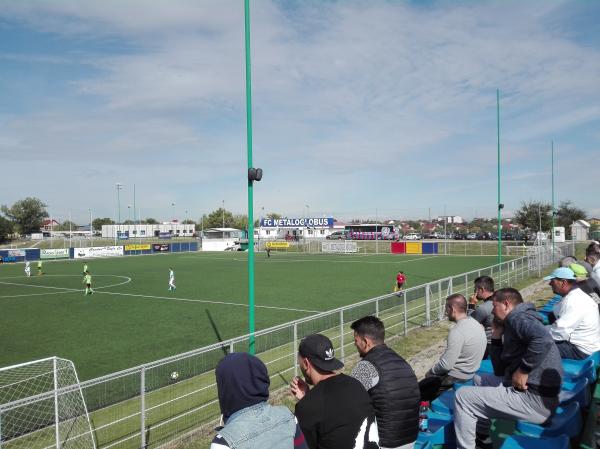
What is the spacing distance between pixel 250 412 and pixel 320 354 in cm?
86

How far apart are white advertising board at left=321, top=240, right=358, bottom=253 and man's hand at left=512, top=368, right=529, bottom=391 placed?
188 ft

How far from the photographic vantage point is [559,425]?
13.0ft

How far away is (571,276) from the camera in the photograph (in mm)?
5797

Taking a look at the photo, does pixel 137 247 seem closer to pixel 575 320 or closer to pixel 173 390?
pixel 173 390

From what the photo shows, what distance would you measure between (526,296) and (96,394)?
14.2 m

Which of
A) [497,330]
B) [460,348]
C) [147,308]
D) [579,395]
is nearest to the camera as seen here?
[579,395]

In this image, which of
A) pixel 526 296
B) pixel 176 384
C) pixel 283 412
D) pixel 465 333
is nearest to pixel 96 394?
pixel 176 384

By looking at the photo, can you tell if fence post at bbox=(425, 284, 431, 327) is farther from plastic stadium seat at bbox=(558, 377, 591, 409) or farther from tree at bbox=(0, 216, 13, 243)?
tree at bbox=(0, 216, 13, 243)

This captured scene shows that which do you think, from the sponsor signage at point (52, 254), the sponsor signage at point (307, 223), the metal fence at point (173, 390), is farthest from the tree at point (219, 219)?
the metal fence at point (173, 390)

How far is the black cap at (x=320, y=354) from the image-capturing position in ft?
10.3

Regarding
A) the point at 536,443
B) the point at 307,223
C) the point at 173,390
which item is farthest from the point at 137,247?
the point at 536,443

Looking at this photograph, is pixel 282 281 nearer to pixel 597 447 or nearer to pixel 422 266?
pixel 422 266

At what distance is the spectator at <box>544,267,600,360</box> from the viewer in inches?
227

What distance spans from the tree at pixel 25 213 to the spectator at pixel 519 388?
12421cm
